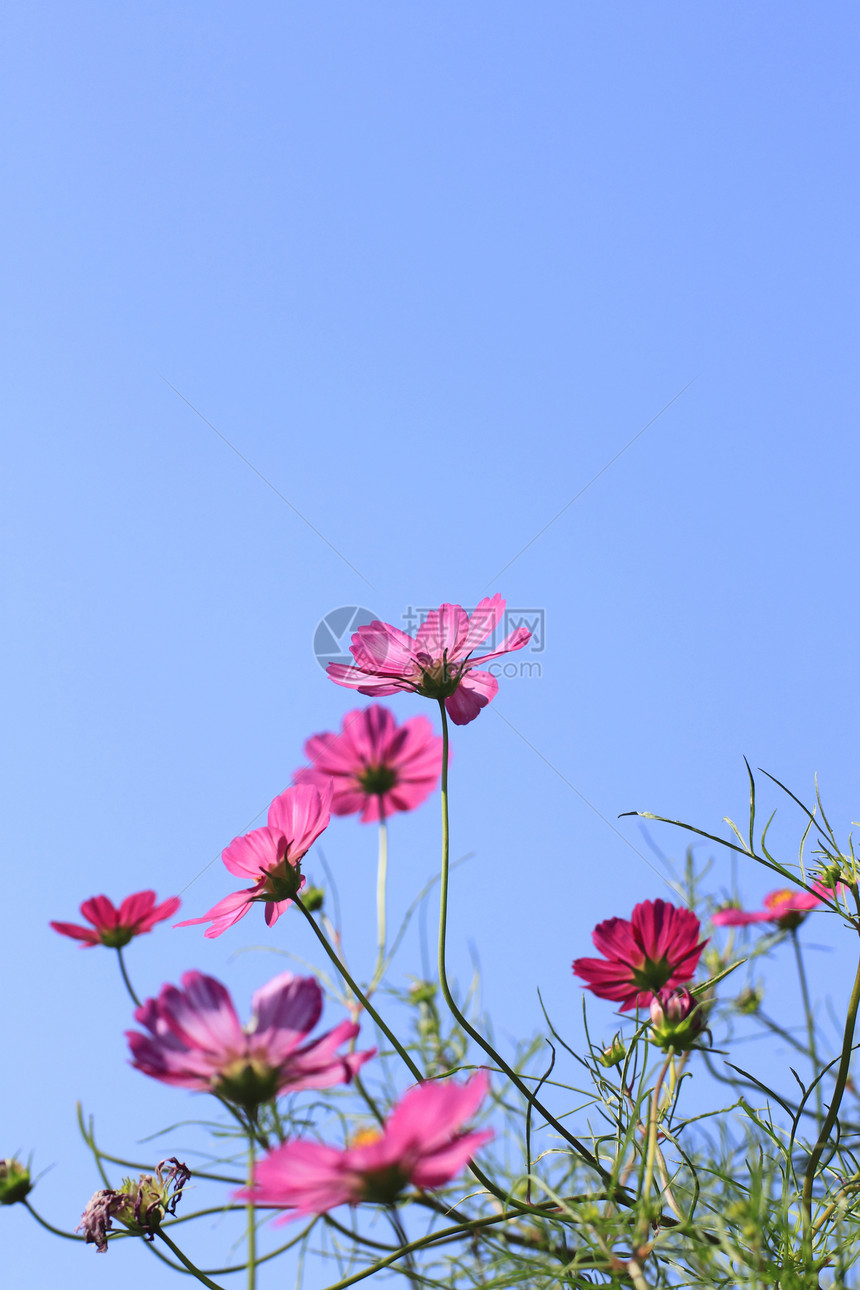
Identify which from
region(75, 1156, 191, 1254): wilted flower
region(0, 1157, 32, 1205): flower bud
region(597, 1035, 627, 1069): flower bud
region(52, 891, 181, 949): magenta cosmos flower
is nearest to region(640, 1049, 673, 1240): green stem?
region(597, 1035, 627, 1069): flower bud

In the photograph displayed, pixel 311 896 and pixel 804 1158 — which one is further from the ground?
pixel 311 896

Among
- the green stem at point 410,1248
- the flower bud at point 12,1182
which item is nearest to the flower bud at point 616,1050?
the green stem at point 410,1248

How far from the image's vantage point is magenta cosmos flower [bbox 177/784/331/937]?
0.46 m

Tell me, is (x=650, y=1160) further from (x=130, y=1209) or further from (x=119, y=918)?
(x=119, y=918)

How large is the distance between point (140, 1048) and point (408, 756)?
594 millimetres

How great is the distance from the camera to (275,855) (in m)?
0.47

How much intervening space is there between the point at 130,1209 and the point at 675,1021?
1.03 ft

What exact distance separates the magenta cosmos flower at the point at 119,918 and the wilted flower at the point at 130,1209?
0.23 metres

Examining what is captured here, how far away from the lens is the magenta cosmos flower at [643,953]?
498mm

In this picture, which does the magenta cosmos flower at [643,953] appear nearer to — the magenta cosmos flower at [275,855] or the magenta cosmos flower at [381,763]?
the magenta cosmos flower at [275,855]

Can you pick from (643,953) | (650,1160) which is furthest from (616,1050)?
(650,1160)

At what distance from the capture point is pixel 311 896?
93 cm

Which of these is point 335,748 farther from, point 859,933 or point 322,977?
point 859,933

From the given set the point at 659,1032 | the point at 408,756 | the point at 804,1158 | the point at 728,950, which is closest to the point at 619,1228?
the point at 659,1032
